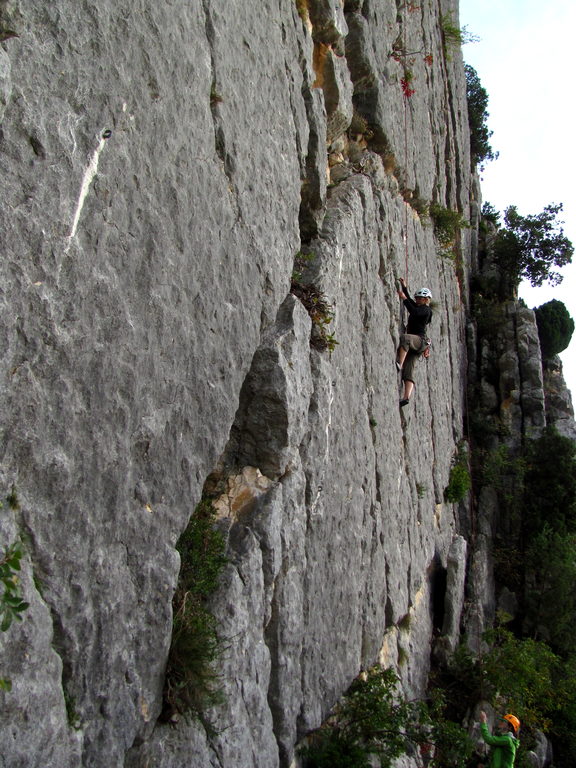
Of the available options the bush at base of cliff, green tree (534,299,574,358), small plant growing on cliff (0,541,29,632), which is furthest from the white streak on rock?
green tree (534,299,574,358)

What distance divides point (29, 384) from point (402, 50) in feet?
32.0

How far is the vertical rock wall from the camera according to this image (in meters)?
3.08

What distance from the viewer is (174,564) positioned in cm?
388

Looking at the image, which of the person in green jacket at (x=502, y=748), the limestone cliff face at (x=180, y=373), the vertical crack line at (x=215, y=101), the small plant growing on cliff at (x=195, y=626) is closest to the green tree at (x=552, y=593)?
the person in green jacket at (x=502, y=748)

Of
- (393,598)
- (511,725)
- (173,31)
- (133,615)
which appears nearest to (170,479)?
(133,615)

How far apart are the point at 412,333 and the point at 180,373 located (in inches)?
249

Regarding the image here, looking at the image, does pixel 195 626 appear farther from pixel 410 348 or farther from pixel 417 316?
pixel 417 316

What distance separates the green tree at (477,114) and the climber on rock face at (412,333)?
64.7 feet

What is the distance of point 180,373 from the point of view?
4109 millimetres

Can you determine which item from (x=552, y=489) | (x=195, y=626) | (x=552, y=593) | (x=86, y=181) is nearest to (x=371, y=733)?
(x=195, y=626)

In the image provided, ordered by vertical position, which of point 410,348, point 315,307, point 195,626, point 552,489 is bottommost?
point 195,626

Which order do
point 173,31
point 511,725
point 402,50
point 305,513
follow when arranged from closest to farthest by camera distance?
point 173,31 → point 305,513 → point 511,725 → point 402,50


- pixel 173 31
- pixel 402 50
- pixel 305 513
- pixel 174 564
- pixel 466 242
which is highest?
pixel 466 242

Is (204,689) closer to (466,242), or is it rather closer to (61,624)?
(61,624)
